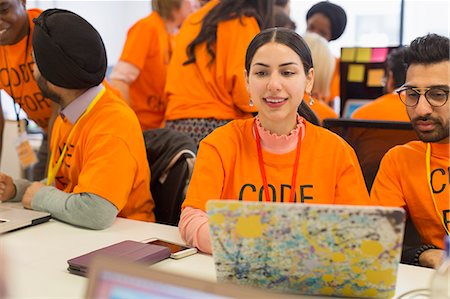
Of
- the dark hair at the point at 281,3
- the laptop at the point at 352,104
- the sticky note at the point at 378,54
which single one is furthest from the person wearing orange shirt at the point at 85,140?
the sticky note at the point at 378,54

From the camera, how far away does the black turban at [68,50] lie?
6.27 feet

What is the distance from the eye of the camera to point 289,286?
1146mm

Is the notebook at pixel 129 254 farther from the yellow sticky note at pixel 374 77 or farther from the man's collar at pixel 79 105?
the yellow sticky note at pixel 374 77

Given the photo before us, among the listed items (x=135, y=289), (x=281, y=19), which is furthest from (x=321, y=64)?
(x=135, y=289)

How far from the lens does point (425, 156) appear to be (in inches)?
70.2

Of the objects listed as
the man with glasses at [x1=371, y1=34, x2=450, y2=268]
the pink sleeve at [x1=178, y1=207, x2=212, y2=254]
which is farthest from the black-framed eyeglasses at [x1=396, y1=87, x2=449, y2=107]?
the pink sleeve at [x1=178, y1=207, x2=212, y2=254]

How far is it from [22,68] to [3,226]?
96cm

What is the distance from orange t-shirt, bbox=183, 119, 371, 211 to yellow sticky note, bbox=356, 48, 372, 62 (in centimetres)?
197

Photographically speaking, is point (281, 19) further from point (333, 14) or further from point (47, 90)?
point (47, 90)

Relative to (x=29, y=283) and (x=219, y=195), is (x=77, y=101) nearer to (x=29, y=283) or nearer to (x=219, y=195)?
(x=219, y=195)

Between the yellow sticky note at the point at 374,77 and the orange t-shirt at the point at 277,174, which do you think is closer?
the orange t-shirt at the point at 277,174

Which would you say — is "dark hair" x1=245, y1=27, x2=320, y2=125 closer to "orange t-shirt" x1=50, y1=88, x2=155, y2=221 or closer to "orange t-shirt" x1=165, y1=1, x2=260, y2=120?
"orange t-shirt" x1=50, y1=88, x2=155, y2=221

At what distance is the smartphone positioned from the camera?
1509 mm

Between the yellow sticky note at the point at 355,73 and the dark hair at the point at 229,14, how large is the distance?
1094 mm
